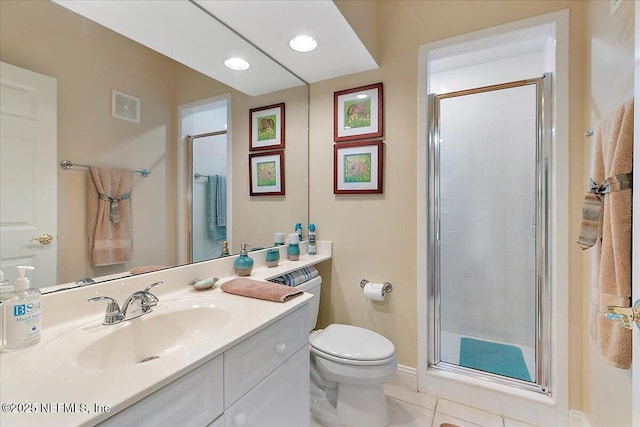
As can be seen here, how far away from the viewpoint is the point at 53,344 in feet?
2.47

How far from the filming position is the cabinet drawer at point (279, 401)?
83 centimetres

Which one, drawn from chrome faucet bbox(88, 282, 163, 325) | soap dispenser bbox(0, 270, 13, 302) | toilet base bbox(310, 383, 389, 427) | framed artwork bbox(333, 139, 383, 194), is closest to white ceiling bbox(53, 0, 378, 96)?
framed artwork bbox(333, 139, 383, 194)

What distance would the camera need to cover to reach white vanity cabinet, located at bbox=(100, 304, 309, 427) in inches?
24.5

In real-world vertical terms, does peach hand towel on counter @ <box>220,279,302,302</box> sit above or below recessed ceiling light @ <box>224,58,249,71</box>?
below

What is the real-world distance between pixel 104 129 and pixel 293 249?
120cm

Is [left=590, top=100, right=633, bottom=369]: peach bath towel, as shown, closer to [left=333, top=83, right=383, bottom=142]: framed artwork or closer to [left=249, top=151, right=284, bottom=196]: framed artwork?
[left=333, top=83, right=383, bottom=142]: framed artwork

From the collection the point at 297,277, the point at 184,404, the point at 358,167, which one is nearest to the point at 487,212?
the point at 358,167

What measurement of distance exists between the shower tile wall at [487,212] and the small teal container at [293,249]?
1110 millimetres

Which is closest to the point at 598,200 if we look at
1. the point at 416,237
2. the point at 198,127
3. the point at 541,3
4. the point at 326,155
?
the point at 416,237

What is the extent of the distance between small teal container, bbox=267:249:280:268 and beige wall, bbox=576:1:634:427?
61.9 inches

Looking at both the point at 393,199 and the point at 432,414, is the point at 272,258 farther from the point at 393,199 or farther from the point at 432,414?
the point at 432,414

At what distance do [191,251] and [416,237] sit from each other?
129cm

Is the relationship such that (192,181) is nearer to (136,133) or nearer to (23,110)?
(136,133)

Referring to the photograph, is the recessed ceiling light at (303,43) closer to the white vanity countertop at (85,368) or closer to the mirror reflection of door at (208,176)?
the mirror reflection of door at (208,176)
